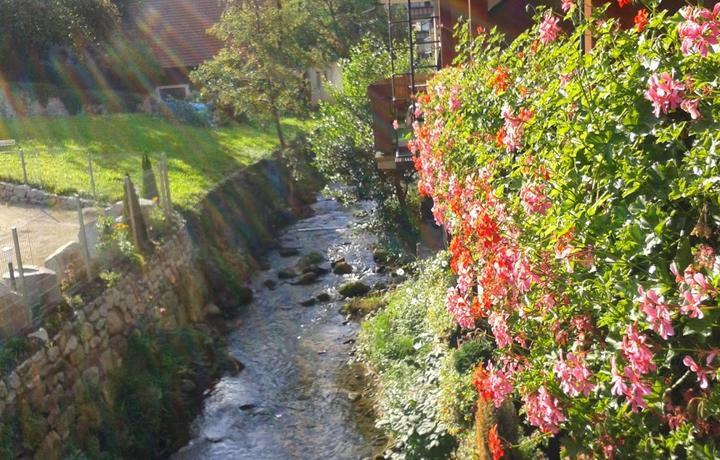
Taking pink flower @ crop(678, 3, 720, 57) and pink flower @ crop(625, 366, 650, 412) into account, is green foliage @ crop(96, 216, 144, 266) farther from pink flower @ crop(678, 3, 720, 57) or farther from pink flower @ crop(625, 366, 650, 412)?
pink flower @ crop(678, 3, 720, 57)

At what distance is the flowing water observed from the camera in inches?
392

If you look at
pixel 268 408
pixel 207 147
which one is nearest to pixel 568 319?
pixel 268 408

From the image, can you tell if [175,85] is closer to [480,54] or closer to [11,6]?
[11,6]

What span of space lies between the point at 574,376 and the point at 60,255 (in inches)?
322

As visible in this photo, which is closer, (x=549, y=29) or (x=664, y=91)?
(x=664, y=91)

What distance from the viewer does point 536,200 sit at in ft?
13.2

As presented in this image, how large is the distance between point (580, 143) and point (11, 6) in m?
26.1

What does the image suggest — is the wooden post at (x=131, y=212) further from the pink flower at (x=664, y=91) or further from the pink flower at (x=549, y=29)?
the pink flower at (x=664, y=91)

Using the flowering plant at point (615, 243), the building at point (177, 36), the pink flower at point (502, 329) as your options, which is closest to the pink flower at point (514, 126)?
the flowering plant at point (615, 243)

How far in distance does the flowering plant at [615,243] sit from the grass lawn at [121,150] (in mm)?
10451

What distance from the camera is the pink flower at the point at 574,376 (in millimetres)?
3449

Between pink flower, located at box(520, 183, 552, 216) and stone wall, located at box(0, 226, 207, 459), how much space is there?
20.2ft

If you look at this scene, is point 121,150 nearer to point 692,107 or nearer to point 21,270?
point 21,270

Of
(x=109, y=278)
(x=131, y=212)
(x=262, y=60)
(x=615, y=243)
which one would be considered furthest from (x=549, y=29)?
(x=262, y=60)
